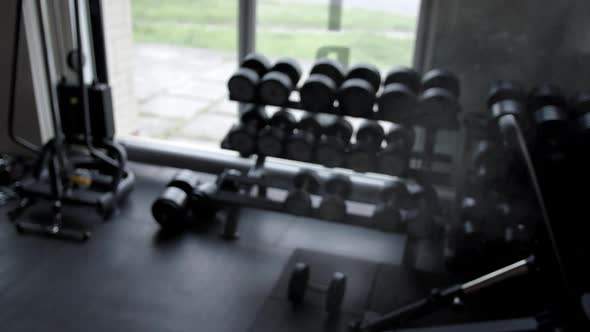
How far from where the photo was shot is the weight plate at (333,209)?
2805mm

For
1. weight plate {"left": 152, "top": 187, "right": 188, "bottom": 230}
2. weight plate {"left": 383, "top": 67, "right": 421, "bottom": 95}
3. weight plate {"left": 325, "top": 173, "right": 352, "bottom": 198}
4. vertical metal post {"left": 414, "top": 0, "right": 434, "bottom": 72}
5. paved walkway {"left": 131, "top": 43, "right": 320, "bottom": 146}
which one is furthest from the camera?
paved walkway {"left": 131, "top": 43, "right": 320, "bottom": 146}

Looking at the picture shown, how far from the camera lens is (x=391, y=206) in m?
2.77

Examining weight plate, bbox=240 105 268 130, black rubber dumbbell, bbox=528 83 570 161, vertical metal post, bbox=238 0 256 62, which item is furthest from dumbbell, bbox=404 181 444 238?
vertical metal post, bbox=238 0 256 62

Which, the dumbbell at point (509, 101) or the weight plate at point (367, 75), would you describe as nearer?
the dumbbell at point (509, 101)

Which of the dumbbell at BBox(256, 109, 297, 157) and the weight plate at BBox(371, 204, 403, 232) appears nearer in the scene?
the weight plate at BBox(371, 204, 403, 232)

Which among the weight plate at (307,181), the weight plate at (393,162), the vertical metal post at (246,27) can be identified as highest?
the vertical metal post at (246,27)

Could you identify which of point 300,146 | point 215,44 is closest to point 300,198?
point 300,146

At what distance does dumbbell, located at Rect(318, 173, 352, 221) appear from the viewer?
2.81m

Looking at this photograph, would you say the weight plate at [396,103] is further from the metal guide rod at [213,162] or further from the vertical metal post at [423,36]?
the metal guide rod at [213,162]

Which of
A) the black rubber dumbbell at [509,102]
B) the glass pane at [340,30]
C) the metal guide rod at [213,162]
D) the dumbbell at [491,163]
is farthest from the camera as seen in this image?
the metal guide rod at [213,162]

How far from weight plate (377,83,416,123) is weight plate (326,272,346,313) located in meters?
0.84

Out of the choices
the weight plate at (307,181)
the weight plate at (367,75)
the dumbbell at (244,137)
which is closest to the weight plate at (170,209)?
the dumbbell at (244,137)

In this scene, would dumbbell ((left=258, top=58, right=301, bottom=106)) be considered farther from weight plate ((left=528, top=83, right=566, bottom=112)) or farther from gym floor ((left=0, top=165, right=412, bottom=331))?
weight plate ((left=528, top=83, right=566, bottom=112))

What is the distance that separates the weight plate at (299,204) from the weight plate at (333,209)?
0.07 meters
